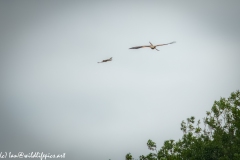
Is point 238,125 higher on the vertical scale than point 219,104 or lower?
lower

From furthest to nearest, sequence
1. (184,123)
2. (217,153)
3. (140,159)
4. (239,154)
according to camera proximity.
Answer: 1. (184,123)
2. (140,159)
3. (217,153)
4. (239,154)

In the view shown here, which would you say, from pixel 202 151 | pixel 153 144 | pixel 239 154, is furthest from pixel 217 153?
pixel 153 144

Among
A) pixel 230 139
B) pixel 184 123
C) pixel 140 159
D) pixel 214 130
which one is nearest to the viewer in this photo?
pixel 230 139

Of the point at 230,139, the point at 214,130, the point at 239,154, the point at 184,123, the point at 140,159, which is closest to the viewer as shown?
the point at 239,154

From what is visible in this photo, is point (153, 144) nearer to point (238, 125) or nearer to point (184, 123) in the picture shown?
point (184, 123)

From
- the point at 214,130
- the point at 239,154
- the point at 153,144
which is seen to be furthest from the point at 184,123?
the point at 239,154

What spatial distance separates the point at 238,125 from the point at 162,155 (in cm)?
723

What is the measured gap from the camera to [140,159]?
22.8 meters

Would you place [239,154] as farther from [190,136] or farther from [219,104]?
[219,104]

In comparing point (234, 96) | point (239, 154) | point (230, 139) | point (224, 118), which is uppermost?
point (234, 96)

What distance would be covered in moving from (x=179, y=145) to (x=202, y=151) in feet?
13.7

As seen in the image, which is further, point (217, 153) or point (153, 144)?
point (153, 144)

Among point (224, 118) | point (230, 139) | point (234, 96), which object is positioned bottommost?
point (230, 139)

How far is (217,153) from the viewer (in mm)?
19984
